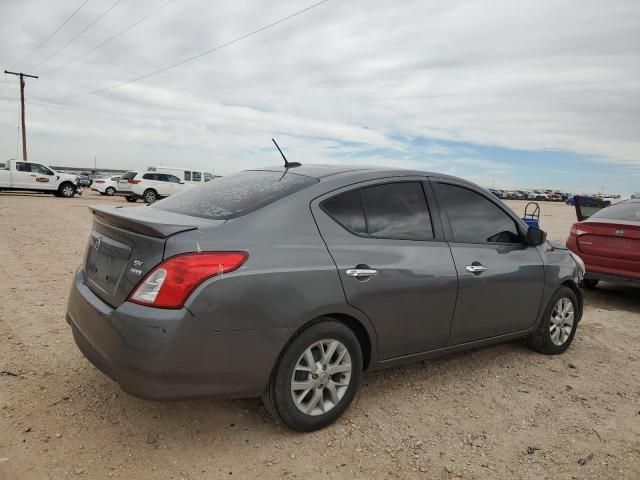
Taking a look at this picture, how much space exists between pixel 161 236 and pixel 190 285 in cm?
31

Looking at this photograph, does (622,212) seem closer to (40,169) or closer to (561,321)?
Result: (561,321)

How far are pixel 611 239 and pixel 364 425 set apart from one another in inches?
203

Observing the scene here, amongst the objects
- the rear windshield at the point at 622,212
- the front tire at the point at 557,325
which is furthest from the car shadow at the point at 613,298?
the front tire at the point at 557,325

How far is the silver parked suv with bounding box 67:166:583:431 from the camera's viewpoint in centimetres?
256

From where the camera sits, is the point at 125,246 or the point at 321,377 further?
the point at 321,377

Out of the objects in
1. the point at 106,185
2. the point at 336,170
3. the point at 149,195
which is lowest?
the point at 106,185

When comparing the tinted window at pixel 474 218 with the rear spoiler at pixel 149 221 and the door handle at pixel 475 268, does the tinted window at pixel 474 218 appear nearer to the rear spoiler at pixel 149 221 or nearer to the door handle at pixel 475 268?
the door handle at pixel 475 268

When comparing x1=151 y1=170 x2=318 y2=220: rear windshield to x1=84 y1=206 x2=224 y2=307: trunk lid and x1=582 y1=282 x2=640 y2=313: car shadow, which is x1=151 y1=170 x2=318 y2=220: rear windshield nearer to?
x1=84 y1=206 x2=224 y2=307: trunk lid

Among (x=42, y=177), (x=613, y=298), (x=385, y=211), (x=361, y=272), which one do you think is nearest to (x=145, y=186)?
(x=42, y=177)

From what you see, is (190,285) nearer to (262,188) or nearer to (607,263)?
(262,188)

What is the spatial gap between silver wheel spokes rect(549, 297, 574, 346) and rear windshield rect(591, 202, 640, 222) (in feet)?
9.60

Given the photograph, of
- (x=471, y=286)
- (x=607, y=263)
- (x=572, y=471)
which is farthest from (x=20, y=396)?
(x=607, y=263)

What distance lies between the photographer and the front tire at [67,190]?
26.0 m

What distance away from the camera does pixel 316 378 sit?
2.95 meters
